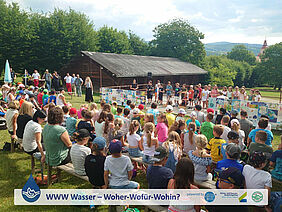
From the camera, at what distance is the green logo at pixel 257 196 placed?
3859mm

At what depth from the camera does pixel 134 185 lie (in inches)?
168

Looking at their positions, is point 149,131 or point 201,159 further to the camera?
point 149,131

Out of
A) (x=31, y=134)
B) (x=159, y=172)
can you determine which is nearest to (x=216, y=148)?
(x=159, y=172)

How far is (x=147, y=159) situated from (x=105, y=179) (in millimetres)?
1452

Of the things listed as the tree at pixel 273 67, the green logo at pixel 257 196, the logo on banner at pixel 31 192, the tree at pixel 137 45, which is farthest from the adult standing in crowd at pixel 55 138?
the tree at pixel 273 67

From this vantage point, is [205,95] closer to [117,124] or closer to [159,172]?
[117,124]

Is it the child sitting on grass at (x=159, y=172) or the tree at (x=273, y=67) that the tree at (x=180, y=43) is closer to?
the tree at (x=273, y=67)

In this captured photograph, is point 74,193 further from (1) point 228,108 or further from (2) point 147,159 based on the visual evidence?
(1) point 228,108

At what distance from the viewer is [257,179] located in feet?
12.7

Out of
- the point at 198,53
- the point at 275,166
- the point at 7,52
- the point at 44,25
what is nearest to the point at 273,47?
the point at 198,53

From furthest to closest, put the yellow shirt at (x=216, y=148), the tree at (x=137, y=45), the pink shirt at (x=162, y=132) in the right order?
the tree at (x=137, y=45), the pink shirt at (x=162, y=132), the yellow shirt at (x=216, y=148)

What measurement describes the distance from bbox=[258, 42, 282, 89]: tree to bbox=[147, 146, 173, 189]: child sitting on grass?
70.5m

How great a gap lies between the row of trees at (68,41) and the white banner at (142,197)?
29993 mm

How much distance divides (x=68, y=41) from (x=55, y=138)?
3206 centimetres
